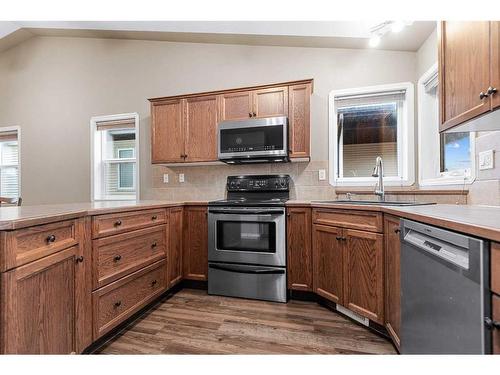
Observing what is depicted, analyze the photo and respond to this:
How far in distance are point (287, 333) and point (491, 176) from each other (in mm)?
1673

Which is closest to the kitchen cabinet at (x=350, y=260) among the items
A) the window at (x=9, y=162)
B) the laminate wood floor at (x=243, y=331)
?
the laminate wood floor at (x=243, y=331)

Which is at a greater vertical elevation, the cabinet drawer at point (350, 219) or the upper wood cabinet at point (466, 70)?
the upper wood cabinet at point (466, 70)

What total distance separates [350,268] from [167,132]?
230 centimetres

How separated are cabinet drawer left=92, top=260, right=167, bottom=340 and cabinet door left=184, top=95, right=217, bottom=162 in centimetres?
118

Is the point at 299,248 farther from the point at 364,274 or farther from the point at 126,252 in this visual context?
the point at 126,252

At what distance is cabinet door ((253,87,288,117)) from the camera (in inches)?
95.0

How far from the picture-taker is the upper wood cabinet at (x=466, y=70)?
3.34ft

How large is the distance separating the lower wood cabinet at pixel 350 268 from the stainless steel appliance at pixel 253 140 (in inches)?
33.4

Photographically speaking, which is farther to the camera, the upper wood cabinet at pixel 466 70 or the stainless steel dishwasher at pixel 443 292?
the upper wood cabinet at pixel 466 70

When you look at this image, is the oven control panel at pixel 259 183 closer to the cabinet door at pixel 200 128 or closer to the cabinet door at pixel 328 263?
the cabinet door at pixel 200 128

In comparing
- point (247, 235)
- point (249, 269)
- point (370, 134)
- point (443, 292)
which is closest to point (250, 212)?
point (247, 235)

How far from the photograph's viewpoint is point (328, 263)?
6.41ft
